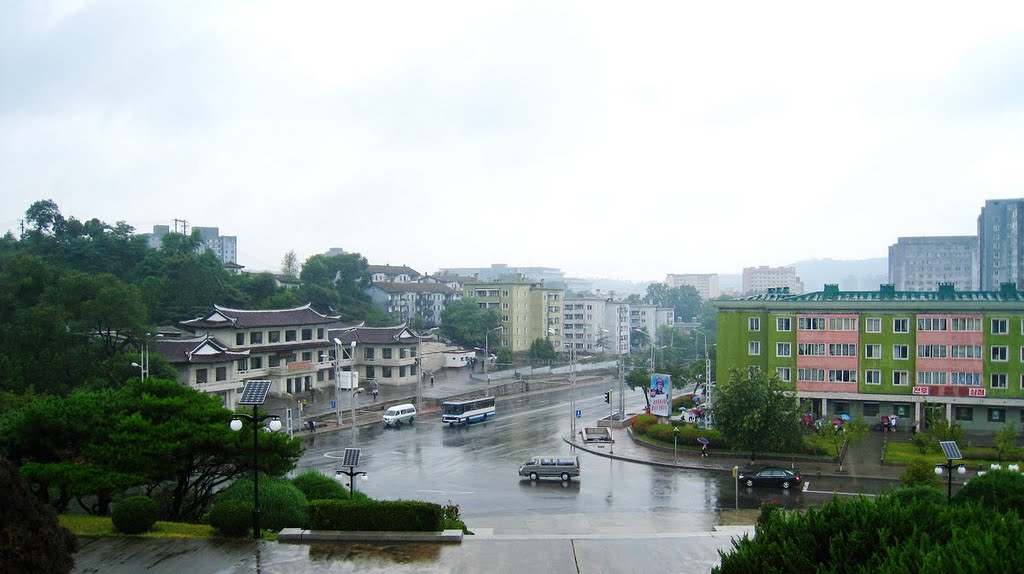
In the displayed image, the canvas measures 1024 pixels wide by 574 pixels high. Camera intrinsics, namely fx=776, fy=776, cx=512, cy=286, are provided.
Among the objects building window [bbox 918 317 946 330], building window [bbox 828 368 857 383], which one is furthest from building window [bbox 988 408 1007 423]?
building window [bbox 828 368 857 383]

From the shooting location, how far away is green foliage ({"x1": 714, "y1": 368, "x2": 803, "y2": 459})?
35875mm

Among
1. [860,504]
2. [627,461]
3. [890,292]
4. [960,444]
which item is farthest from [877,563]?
[890,292]

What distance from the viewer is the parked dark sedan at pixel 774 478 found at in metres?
32.3

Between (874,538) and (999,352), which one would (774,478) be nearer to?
(999,352)

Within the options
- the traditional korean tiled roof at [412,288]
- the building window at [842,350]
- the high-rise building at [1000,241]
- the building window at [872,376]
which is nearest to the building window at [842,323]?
the building window at [842,350]

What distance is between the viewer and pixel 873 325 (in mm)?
46062

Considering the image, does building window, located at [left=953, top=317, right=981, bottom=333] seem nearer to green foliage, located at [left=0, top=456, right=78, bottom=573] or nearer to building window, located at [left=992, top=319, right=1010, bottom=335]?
building window, located at [left=992, top=319, right=1010, bottom=335]

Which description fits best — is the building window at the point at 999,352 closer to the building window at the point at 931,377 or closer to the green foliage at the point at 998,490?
the building window at the point at 931,377

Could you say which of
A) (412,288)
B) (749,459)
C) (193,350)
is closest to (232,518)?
(749,459)

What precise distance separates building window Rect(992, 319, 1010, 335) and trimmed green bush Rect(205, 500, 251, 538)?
41869 mm

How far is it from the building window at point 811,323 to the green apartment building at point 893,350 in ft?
0.19

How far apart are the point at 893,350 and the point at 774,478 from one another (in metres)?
18.0

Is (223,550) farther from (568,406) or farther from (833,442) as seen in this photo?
(568,406)

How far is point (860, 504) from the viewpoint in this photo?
12.5 meters
